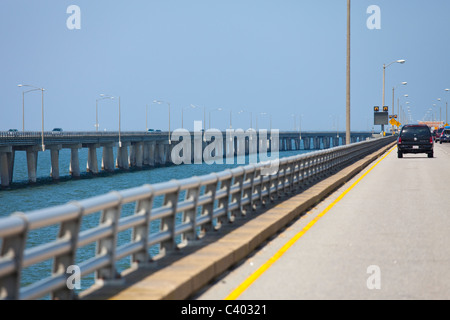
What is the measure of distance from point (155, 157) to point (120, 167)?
16547 mm

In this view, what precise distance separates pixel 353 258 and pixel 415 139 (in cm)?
3935

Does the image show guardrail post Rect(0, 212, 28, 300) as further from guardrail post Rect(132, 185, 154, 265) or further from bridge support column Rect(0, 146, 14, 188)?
bridge support column Rect(0, 146, 14, 188)

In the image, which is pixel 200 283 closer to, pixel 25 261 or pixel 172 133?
pixel 25 261

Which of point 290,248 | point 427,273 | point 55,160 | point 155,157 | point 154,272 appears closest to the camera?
point 154,272

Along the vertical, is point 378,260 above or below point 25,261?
below

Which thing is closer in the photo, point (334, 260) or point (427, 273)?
point (427, 273)

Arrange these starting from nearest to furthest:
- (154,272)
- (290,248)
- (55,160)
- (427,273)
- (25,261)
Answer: (25,261), (154,272), (427,273), (290,248), (55,160)

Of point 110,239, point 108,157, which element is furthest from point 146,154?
point 110,239

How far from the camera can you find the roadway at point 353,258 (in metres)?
8.76

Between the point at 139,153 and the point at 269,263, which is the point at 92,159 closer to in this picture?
the point at 139,153

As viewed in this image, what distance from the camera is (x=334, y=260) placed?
11.1 m

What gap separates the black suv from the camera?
4816cm

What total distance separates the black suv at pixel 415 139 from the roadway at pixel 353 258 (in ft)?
93.7
